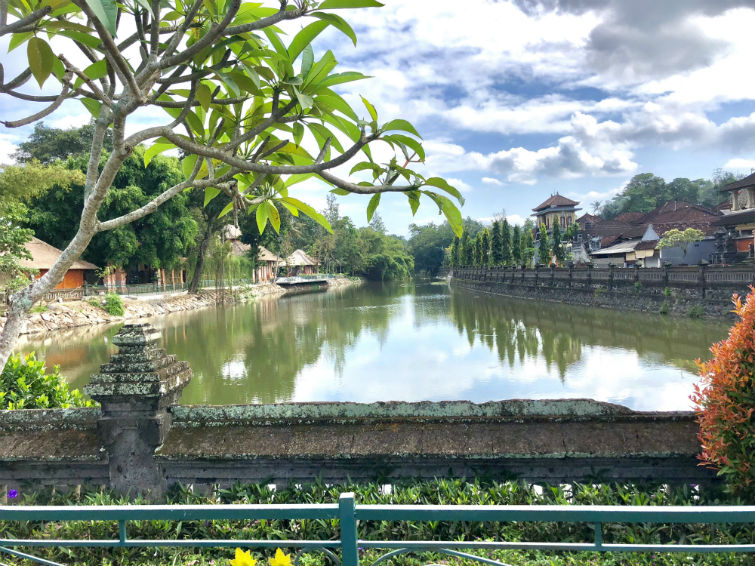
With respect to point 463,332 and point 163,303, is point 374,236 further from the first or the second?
point 463,332

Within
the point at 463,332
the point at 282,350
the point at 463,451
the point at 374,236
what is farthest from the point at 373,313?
the point at 374,236

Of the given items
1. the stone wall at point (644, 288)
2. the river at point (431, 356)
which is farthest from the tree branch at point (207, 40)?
the stone wall at point (644, 288)

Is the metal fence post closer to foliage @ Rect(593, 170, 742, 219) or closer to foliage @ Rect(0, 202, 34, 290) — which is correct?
foliage @ Rect(0, 202, 34, 290)

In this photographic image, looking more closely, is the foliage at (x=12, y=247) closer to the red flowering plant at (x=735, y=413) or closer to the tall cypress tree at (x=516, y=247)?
the red flowering plant at (x=735, y=413)

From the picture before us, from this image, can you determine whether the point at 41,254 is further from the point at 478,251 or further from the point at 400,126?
the point at 478,251

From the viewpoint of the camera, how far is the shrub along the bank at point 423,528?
2258 millimetres

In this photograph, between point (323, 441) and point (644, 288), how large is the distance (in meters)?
22.1

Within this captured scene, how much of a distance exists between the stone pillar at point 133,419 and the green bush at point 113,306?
25219 mm

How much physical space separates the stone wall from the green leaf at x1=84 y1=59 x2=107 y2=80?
15.1 meters

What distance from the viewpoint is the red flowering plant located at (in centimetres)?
231

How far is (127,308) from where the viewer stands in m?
26.2

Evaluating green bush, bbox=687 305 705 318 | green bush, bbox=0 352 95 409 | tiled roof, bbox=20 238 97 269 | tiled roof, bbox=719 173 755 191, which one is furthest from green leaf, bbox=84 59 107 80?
tiled roof, bbox=719 173 755 191

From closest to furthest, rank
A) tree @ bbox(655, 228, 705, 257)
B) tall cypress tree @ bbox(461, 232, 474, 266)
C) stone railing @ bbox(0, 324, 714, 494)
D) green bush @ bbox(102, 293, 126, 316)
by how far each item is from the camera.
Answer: stone railing @ bbox(0, 324, 714, 494)
green bush @ bbox(102, 293, 126, 316)
tree @ bbox(655, 228, 705, 257)
tall cypress tree @ bbox(461, 232, 474, 266)

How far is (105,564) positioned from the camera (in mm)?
2271
